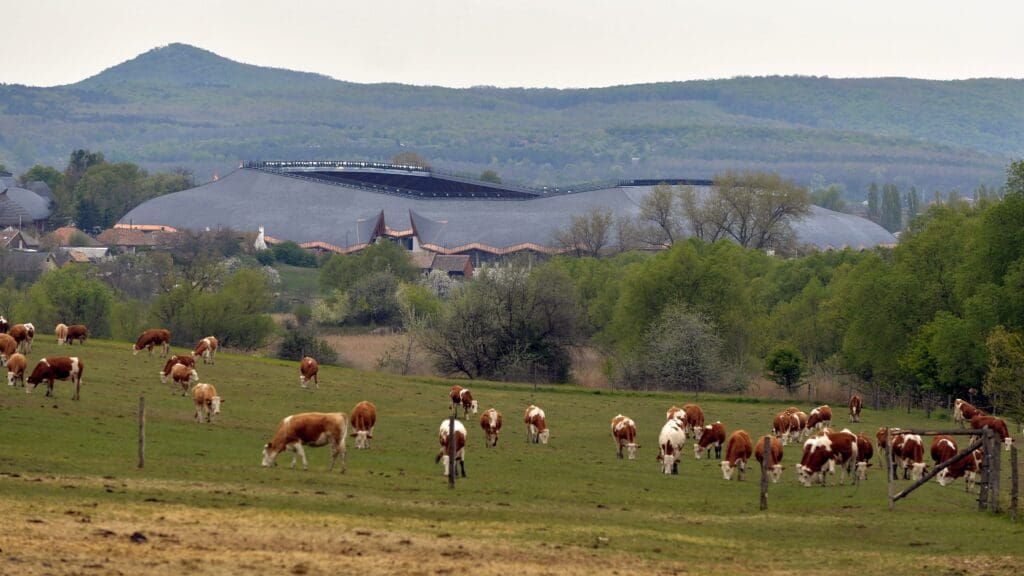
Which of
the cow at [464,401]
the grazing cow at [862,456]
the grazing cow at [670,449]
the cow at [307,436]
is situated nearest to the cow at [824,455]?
the grazing cow at [862,456]

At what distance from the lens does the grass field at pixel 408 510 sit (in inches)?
1024

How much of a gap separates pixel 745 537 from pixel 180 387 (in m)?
27.6

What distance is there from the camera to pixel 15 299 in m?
128

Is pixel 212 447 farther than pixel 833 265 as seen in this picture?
No

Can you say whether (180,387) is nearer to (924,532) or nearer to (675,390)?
(924,532)

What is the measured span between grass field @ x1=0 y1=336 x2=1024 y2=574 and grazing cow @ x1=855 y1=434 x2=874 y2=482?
0.64 m

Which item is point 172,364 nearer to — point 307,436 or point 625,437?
point 625,437

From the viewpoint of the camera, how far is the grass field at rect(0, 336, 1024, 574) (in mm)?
26016

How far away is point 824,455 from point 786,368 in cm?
4610

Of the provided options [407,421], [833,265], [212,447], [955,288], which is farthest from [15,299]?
[212,447]

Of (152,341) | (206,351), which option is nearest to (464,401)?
(206,351)

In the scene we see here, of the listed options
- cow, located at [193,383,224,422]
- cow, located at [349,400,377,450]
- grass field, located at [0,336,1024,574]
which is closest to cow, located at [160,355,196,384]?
grass field, located at [0,336,1024,574]

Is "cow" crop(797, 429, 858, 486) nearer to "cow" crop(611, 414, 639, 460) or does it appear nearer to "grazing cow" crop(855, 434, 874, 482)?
"grazing cow" crop(855, 434, 874, 482)

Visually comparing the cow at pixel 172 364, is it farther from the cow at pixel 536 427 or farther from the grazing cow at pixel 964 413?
the grazing cow at pixel 964 413
